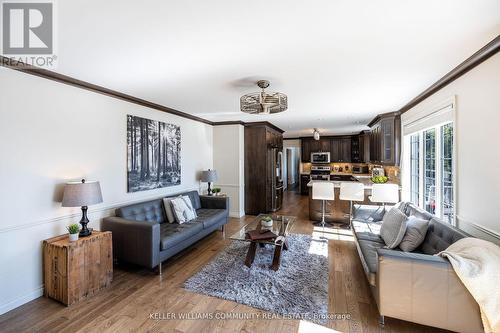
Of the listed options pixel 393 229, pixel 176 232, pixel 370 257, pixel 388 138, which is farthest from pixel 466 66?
pixel 176 232

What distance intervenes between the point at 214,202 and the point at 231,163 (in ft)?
4.79

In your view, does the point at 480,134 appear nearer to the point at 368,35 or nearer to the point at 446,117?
the point at 446,117

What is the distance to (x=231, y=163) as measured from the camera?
5.82m

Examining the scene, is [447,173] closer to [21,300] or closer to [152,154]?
[152,154]

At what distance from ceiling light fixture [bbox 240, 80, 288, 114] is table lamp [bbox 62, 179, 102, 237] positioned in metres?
2.09

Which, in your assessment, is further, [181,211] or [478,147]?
[181,211]

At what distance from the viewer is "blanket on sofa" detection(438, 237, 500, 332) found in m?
1.54

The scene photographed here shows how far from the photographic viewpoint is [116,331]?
1.92m

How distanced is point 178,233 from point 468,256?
305 centimetres

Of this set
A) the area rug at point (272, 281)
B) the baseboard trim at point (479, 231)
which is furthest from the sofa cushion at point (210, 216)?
the baseboard trim at point (479, 231)

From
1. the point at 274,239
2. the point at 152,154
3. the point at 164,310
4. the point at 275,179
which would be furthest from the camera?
the point at 275,179

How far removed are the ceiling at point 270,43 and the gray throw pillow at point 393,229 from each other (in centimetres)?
175

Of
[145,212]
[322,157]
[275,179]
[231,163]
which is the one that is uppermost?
[322,157]

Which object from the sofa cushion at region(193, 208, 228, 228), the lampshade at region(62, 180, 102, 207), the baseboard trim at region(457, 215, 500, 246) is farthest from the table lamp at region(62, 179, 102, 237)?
the baseboard trim at region(457, 215, 500, 246)
